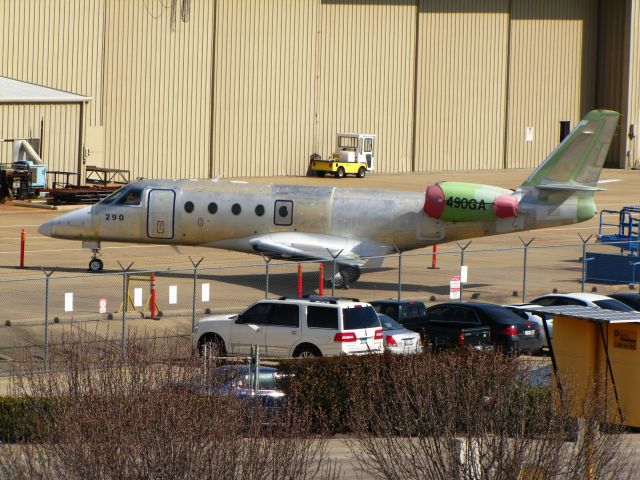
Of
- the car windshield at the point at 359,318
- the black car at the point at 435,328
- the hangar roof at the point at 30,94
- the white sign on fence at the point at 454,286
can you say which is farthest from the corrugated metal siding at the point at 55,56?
the car windshield at the point at 359,318

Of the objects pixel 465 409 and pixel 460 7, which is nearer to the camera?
pixel 465 409

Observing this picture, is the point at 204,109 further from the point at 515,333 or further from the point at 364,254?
the point at 515,333

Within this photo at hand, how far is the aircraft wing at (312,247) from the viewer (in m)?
36.7

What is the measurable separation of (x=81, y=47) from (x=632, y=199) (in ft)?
92.3

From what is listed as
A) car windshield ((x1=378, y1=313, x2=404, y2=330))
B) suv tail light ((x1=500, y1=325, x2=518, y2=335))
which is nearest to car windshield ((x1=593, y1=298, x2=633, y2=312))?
suv tail light ((x1=500, y1=325, x2=518, y2=335))

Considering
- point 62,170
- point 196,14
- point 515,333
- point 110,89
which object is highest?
point 196,14

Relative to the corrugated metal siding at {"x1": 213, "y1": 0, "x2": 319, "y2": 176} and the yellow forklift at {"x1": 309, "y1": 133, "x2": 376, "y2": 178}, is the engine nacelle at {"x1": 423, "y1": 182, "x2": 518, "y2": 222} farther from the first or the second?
the yellow forklift at {"x1": 309, "y1": 133, "x2": 376, "y2": 178}

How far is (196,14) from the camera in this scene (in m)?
66.3

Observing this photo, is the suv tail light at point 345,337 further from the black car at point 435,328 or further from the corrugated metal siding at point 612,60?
the corrugated metal siding at point 612,60

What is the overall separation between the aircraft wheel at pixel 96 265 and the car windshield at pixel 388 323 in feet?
40.4

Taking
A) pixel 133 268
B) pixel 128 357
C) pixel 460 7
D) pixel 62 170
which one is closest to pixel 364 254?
pixel 133 268

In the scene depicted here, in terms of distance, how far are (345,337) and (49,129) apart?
3593cm

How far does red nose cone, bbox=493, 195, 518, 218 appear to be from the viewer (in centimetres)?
3697

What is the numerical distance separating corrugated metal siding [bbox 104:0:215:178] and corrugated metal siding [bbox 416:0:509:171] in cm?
1506
